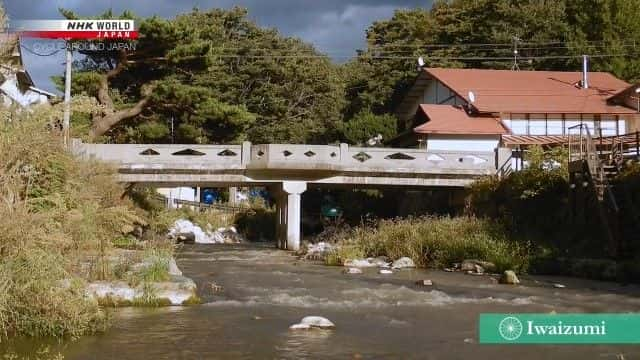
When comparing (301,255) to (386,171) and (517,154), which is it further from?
(517,154)

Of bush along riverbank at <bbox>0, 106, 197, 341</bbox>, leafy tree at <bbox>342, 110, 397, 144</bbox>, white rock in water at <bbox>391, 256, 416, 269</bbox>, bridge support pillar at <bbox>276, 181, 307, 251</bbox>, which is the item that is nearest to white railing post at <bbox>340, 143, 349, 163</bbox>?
bridge support pillar at <bbox>276, 181, 307, 251</bbox>

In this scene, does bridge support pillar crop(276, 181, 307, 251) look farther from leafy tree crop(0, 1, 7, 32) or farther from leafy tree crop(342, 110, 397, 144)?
leafy tree crop(0, 1, 7, 32)

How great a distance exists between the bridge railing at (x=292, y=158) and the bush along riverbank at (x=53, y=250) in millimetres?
16751

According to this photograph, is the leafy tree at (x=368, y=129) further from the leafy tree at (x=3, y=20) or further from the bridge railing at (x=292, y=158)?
the leafy tree at (x=3, y=20)

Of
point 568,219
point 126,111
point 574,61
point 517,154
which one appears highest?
point 574,61

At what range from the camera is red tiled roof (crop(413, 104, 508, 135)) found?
38.0 m

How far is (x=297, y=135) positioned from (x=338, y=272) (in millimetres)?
34224

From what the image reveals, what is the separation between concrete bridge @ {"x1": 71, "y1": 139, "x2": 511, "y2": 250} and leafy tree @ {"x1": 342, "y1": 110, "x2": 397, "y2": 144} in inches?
533

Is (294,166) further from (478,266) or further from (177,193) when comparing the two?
(177,193)

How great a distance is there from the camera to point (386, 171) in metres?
31.4

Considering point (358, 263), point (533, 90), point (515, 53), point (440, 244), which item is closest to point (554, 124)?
point (533, 90)

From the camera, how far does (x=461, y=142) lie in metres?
38.6

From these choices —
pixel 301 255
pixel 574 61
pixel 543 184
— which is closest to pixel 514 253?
pixel 543 184

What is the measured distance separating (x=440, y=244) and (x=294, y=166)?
8.92m
